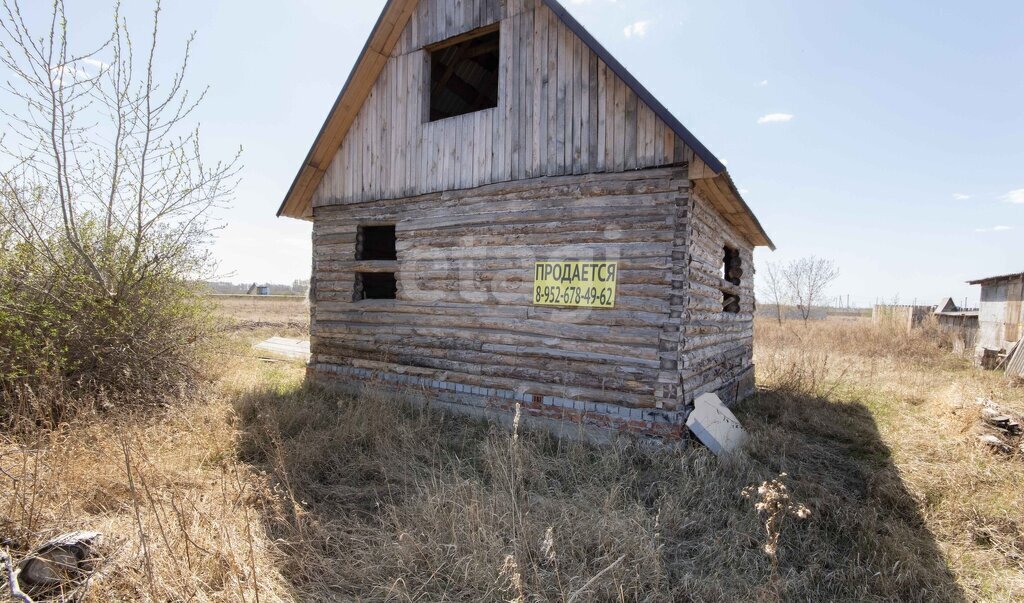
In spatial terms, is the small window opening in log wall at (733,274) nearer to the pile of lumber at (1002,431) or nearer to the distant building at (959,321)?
the pile of lumber at (1002,431)

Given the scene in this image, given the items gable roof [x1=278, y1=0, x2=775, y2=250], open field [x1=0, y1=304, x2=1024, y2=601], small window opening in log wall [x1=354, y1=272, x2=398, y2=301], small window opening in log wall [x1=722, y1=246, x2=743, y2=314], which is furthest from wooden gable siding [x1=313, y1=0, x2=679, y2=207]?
small window opening in log wall [x1=722, y1=246, x2=743, y2=314]

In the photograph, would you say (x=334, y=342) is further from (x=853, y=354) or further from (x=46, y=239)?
(x=853, y=354)

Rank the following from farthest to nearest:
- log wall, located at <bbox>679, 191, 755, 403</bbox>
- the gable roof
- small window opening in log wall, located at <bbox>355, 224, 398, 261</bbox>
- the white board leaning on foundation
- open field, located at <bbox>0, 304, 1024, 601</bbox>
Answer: small window opening in log wall, located at <bbox>355, 224, 398, 261</bbox> → log wall, located at <bbox>679, 191, 755, 403</bbox> → the white board leaning on foundation → the gable roof → open field, located at <bbox>0, 304, 1024, 601</bbox>

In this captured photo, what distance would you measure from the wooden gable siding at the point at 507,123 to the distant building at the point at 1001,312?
12.6m

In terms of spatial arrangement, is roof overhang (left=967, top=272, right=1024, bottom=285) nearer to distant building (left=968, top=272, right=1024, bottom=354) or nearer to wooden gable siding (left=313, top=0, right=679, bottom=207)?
distant building (left=968, top=272, right=1024, bottom=354)

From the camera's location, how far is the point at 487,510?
12.7ft

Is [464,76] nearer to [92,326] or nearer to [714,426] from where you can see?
[92,326]

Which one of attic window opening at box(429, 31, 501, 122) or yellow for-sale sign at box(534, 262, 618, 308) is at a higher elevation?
attic window opening at box(429, 31, 501, 122)

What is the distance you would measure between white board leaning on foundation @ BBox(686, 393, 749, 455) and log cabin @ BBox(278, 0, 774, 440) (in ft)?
0.71

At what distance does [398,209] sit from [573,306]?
3538 mm

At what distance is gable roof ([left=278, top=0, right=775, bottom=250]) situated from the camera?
5441 millimetres

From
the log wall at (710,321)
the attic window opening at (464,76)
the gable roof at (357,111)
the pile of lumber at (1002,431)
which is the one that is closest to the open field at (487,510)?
the pile of lumber at (1002,431)

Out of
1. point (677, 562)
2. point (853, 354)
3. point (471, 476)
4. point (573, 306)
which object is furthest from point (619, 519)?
point (853, 354)

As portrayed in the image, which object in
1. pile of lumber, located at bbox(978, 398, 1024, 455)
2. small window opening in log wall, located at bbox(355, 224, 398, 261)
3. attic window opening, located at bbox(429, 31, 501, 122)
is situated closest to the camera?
pile of lumber, located at bbox(978, 398, 1024, 455)
